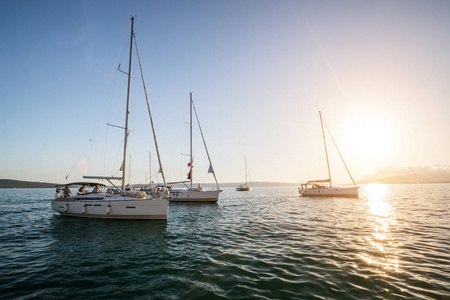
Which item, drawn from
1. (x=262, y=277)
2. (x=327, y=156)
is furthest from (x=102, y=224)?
(x=327, y=156)

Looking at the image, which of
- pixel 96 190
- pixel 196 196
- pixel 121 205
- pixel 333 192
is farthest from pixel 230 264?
pixel 333 192

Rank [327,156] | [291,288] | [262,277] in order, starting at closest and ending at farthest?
[291,288]
[262,277]
[327,156]

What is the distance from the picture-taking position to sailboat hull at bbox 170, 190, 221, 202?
32406 millimetres

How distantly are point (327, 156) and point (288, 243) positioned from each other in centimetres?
4086

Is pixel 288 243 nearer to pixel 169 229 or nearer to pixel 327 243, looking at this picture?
pixel 327 243

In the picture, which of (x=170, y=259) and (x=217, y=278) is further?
(x=170, y=259)

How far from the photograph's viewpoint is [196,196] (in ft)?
108

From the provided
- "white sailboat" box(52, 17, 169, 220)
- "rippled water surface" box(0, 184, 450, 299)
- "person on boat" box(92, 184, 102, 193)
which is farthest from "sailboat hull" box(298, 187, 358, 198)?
"person on boat" box(92, 184, 102, 193)

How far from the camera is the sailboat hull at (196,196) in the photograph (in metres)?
32.4

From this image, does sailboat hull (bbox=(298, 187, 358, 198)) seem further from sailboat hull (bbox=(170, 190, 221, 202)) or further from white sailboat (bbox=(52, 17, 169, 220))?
white sailboat (bbox=(52, 17, 169, 220))

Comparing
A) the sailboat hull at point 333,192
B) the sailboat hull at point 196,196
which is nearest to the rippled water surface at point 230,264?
the sailboat hull at point 196,196

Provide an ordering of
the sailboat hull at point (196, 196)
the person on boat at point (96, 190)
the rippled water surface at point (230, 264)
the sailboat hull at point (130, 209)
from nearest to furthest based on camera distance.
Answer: the rippled water surface at point (230, 264), the sailboat hull at point (130, 209), the person on boat at point (96, 190), the sailboat hull at point (196, 196)

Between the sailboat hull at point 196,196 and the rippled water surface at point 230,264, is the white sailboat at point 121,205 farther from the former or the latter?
the sailboat hull at point 196,196

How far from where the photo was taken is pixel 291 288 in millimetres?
5344
